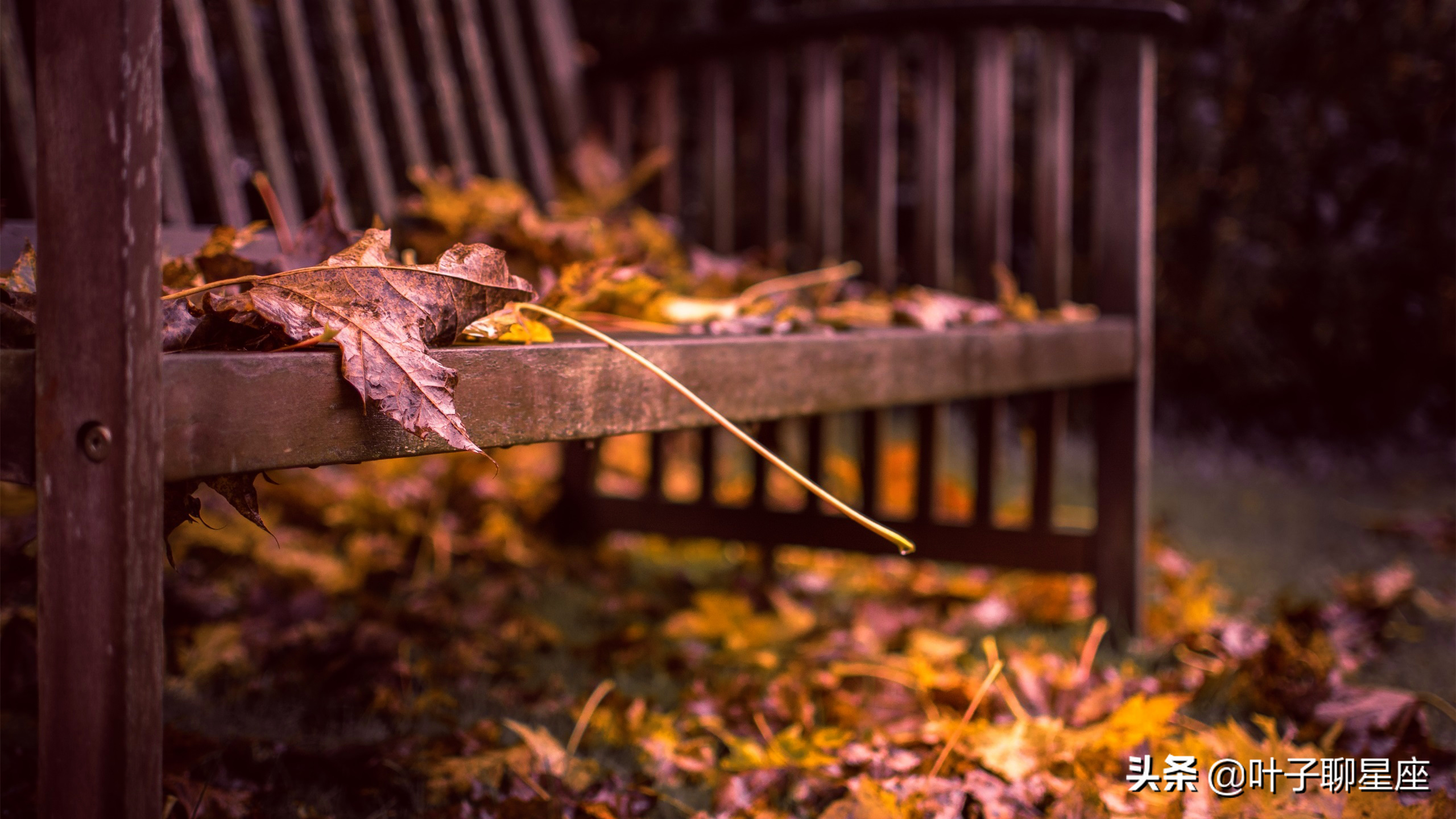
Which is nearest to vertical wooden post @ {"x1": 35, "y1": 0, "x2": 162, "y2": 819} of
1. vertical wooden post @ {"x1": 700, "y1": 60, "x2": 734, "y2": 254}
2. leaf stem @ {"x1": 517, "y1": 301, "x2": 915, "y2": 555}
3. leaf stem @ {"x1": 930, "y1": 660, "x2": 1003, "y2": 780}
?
leaf stem @ {"x1": 517, "y1": 301, "x2": 915, "y2": 555}

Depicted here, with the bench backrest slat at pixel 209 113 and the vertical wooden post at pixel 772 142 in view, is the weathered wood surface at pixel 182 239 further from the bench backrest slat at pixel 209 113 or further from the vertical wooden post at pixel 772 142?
the vertical wooden post at pixel 772 142

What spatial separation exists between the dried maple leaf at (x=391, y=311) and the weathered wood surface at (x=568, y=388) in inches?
0.9

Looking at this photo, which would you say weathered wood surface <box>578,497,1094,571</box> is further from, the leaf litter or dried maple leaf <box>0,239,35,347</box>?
dried maple leaf <box>0,239,35,347</box>

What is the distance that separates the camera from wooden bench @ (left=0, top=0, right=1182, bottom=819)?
0.53 meters

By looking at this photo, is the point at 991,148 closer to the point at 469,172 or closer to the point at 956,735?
the point at 469,172

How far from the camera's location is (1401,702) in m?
1.13

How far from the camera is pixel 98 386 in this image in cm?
53

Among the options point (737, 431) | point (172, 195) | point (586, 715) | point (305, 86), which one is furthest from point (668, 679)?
point (305, 86)

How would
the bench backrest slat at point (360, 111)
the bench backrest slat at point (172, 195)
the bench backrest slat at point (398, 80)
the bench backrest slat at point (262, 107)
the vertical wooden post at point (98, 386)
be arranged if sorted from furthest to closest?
the bench backrest slat at point (398, 80), the bench backrest slat at point (360, 111), the bench backrest slat at point (262, 107), the bench backrest slat at point (172, 195), the vertical wooden post at point (98, 386)

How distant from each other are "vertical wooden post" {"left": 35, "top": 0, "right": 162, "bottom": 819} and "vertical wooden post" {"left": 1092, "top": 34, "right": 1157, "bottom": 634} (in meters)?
1.43

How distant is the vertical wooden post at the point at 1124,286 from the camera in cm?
162

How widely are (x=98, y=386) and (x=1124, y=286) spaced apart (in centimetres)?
147

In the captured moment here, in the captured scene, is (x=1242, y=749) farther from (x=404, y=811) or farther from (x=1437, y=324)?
(x=1437, y=324)

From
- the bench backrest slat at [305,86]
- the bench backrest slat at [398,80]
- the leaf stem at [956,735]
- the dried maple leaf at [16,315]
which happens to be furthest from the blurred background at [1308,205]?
the dried maple leaf at [16,315]
